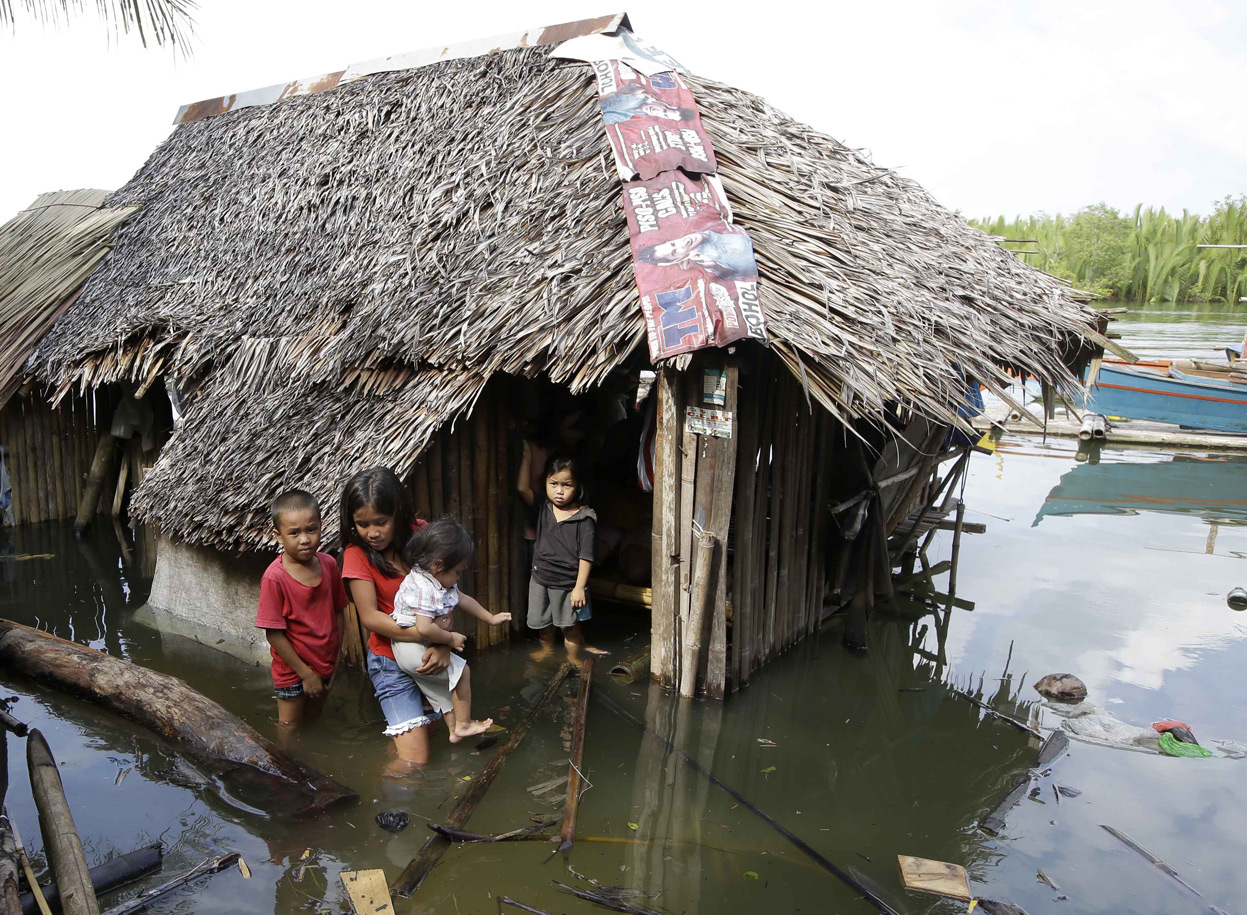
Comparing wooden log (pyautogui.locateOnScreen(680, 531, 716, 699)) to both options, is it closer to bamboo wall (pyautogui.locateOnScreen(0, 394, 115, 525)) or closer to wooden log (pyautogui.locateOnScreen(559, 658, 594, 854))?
wooden log (pyautogui.locateOnScreen(559, 658, 594, 854))

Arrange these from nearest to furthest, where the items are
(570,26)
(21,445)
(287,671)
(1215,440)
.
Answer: (287,671), (570,26), (21,445), (1215,440)

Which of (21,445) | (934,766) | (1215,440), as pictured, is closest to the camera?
(934,766)

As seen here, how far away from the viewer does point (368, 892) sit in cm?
311

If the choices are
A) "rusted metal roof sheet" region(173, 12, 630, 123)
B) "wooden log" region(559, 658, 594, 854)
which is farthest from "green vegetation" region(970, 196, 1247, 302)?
"wooden log" region(559, 658, 594, 854)

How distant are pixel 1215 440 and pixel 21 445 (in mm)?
17580

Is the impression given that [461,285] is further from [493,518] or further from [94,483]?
[94,483]

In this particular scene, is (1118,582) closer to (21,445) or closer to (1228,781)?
(1228,781)

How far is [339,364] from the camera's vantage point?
5379 millimetres

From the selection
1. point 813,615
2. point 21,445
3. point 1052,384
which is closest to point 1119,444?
point 1052,384

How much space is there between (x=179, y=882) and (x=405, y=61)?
662 cm

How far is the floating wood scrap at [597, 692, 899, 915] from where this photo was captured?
3283 mm

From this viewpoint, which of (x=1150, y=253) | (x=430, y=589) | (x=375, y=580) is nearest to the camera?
(x=430, y=589)

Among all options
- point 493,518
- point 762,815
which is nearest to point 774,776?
point 762,815

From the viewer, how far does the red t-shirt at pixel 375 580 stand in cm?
387
